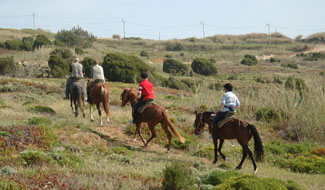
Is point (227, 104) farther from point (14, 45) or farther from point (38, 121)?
point (14, 45)

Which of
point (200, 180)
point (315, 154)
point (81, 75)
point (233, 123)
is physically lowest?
point (315, 154)

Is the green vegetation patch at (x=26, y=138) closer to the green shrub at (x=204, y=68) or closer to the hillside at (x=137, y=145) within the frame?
the hillside at (x=137, y=145)

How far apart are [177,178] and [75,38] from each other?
59.7 m

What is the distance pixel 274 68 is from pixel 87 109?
132 ft

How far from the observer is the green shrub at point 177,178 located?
7.55 meters

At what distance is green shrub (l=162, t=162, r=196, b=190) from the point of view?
7.55 m

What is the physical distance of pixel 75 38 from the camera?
64125 millimetres

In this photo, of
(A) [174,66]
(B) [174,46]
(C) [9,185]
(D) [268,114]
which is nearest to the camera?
(C) [9,185]

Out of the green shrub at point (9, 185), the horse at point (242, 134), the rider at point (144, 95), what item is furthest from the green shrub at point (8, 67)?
the green shrub at point (9, 185)

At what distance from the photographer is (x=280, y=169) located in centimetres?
1238

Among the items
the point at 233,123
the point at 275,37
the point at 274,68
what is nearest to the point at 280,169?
the point at 233,123

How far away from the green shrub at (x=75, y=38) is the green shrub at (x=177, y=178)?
5741cm

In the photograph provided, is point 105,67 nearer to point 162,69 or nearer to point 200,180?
point 162,69

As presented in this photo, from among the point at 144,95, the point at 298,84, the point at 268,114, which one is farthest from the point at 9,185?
the point at 298,84
